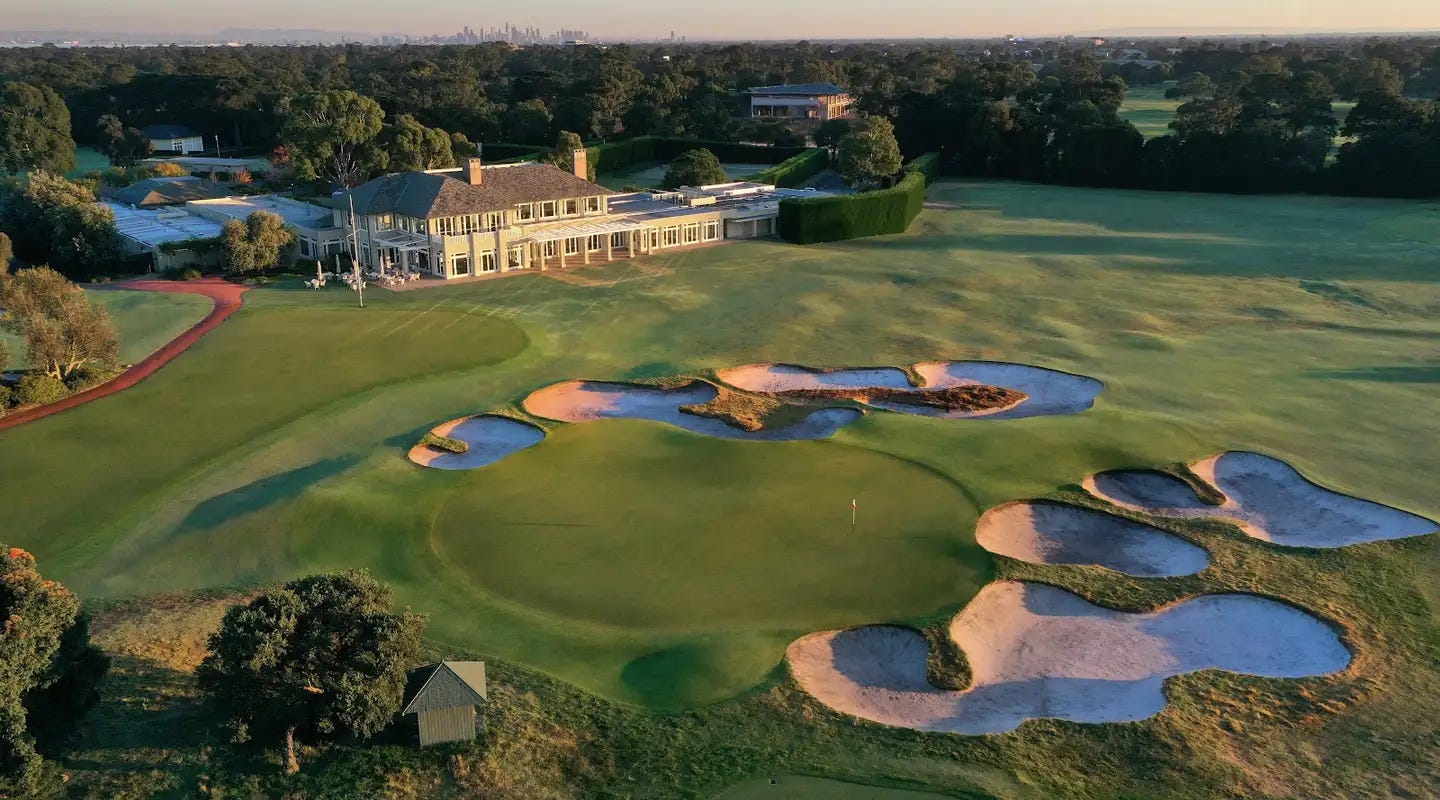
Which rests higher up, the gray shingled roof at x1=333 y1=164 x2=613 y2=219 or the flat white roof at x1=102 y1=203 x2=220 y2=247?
the gray shingled roof at x1=333 y1=164 x2=613 y2=219

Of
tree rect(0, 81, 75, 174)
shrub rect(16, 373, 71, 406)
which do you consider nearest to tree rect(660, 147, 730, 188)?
tree rect(0, 81, 75, 174)

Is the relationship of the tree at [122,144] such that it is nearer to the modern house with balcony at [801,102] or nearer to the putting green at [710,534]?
the modern house with balcony at [801,102]

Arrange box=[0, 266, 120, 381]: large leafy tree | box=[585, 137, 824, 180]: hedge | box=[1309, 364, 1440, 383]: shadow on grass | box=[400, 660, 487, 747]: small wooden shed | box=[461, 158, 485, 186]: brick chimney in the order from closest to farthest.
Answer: box=[400, 660, 487, 747]: small wooden shed, box=[0, 266, 120, 381]: large leafy tree, box=[1309, 364, 1440, 383]: shadow on grass, box=[461, 158, 485, 186]: brick chimney, box=[585, 137, 824, 180]: hedge

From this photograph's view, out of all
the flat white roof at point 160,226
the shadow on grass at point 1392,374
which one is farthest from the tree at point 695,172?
the shadow on grass at point 1392,374

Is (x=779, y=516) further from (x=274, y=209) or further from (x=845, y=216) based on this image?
(x=274, y=209)

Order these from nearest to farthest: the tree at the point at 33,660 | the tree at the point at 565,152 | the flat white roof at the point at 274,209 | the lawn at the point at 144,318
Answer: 1. the tree at the point at 33,660
2. the lawn at the point at 144,318
3. the flat white roof at the point at 274,209
4. the tree at the point at 565,152

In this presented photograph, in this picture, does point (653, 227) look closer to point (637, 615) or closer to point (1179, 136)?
point (637, 615)

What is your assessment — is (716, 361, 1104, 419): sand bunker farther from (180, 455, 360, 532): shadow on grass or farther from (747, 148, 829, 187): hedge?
(747, 148, 829, 187): hedge

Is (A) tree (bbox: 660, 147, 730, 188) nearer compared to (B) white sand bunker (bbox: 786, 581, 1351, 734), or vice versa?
(B) white sand bunker (bbox: 786, 581, 1351, 734)
